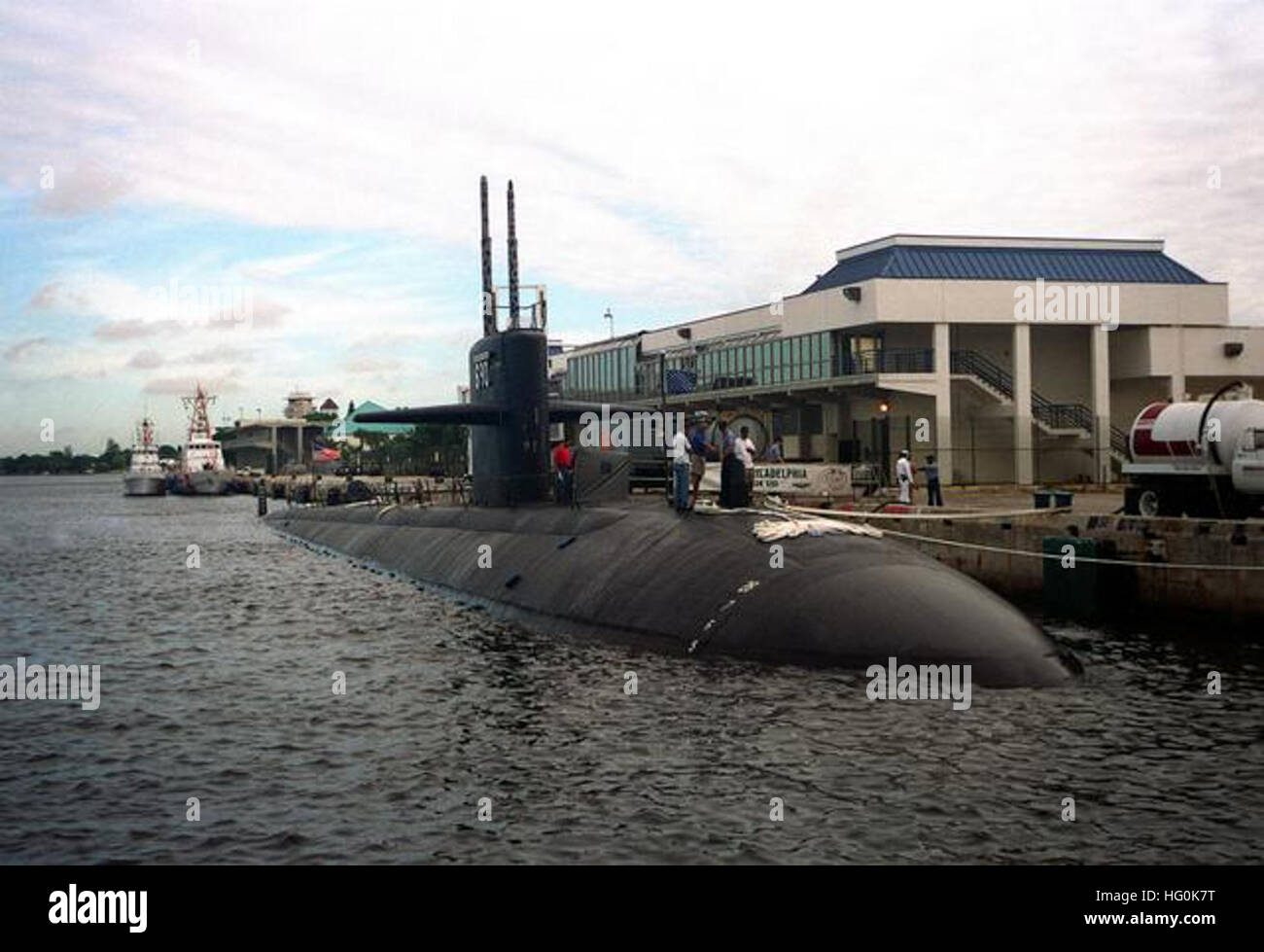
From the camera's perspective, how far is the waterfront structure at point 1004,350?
49844mm

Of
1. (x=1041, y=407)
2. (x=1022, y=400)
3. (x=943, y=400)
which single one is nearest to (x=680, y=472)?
(x=943, y=400)

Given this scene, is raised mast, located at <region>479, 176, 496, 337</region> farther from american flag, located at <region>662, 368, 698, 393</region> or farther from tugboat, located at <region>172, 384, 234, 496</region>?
tugboat, located at <region>172, 384, 234, 496</region>

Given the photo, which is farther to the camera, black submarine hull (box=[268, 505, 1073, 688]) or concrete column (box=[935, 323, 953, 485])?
concrete column (box=[935, 323, 953, 485])

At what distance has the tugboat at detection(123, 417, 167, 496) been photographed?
137 metres

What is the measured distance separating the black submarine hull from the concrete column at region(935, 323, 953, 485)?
2780 cm

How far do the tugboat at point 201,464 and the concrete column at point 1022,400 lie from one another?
104272 mm

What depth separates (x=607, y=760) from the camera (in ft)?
43.8

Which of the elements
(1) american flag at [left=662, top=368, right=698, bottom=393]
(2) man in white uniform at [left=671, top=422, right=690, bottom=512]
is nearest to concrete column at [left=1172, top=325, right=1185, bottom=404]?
(1) american flag at [left=662, top=368, right=698, bottom=393]

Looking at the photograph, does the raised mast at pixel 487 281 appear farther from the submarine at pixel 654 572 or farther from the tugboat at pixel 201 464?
the tugboat at pixel 201 464

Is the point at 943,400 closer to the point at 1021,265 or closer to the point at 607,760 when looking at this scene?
the point at 1021,265

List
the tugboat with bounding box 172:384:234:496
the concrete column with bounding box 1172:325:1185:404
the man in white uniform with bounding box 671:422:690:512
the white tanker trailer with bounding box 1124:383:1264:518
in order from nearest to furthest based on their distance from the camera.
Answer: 1. the man in white uniform with bounding box 671:422:690:512
2. the white tanker trailer with bounding box 1124:383:1264:518
3. the concrete column with bounding box 1172:325:1185:404
4. the tugboat with bounding box 172:384:234:496
